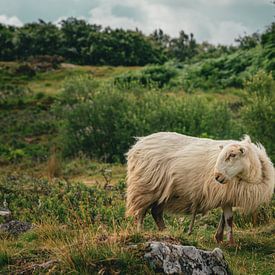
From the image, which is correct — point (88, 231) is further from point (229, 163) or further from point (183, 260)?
point (229, 163)

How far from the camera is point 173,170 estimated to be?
10188 mm

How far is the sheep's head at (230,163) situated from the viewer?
9.27 metres

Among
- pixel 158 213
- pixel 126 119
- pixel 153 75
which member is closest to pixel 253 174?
pixel 158 213

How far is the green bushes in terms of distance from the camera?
1160 inches

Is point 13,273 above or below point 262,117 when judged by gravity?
below

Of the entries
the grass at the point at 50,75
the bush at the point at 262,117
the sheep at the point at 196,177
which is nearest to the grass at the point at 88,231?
the sheep at the point at 196,177

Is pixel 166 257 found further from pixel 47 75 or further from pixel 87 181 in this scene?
pixel 47 75

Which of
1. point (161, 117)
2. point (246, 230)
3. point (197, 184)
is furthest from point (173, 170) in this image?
point (161, 117)

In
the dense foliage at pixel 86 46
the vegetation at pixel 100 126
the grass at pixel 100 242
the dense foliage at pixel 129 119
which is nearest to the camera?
the grass at pixel 100 242

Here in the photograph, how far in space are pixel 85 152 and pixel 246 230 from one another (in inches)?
819

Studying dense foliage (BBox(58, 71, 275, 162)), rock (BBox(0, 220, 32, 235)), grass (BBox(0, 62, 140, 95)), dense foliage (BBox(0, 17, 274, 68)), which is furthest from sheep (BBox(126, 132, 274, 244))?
dense foliage (BBox(0, 17, 274, 68))

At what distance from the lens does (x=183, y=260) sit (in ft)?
21.8

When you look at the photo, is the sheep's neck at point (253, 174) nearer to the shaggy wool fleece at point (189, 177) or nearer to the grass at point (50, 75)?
the shaggy wool fleece at point (189, 177)

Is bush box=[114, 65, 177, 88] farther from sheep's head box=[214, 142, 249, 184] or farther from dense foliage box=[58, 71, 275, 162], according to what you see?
sheep's head box=[214, 142, 249, 184]
